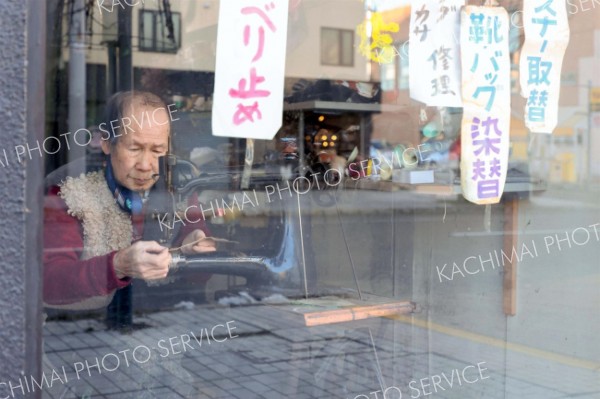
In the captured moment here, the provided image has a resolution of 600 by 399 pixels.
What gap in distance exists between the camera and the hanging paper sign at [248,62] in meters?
2.14

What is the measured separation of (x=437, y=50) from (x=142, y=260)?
1267mm

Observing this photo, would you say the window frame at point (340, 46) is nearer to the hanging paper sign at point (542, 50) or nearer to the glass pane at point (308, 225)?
the glass pane at point (308, 225)

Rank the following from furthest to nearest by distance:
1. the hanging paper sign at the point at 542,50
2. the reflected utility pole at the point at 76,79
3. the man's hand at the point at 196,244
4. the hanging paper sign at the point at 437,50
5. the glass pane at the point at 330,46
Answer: the glass pane at the point at 330,46 < the hanging paper sign at the point at 542,50 < the hanging paper sign at the point at 437,50 < the man's hand at the point at 196,244 < the reflected utility pole at the point at 76,79

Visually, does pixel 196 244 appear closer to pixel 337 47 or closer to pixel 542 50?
pixel 337 47

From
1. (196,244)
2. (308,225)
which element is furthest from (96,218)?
(308,225)

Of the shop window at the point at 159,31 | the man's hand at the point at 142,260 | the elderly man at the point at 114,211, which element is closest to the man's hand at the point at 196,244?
the elderly man at the point at 114,211

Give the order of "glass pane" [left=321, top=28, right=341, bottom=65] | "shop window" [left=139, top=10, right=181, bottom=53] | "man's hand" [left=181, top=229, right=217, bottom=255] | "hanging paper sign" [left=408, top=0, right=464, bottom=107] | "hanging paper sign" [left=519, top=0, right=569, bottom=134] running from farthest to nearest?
"glass pane" [left=321, top=28, right=341, bottom=65] < "shop window" [left=139, top=10, right=181, bottom=53] < "hanging paper sign" [left=519, top=0, right=569, bottom=134] < "hanging paper sign" [left=408, top=0, right=464, bottom=107] < "man's hand" [left=181, top=229, right=217, bottom=255]

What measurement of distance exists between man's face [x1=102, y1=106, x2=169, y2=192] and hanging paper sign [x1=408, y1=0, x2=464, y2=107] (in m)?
0.96

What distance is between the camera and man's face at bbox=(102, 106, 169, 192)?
234cm

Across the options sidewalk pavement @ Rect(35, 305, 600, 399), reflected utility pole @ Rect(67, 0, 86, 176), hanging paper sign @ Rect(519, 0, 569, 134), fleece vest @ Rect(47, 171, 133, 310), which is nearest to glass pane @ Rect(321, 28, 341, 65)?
hanging paper sign @ Rect(519, 0, 569, 134)

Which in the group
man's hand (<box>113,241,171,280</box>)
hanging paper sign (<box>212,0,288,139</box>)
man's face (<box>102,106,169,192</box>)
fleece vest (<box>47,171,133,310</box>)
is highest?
hanging paper sign (<box>212,0,288,139</box>)

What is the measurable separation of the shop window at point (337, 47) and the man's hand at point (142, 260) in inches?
52.8

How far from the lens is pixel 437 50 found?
104 inches

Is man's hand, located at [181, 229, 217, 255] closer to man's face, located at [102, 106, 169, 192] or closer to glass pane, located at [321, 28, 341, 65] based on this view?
man's face, located at [102, 106, 169, 192]
